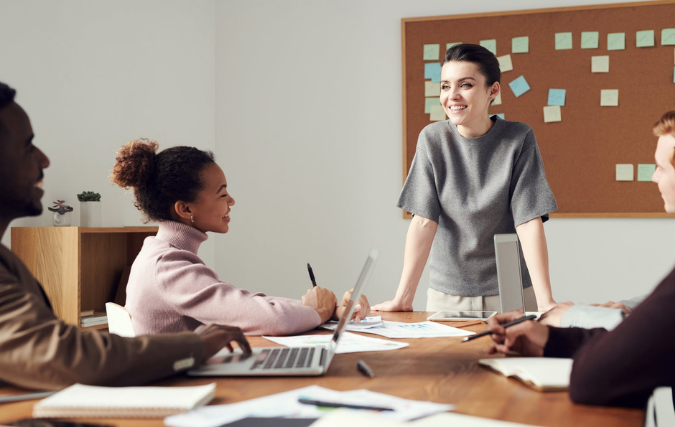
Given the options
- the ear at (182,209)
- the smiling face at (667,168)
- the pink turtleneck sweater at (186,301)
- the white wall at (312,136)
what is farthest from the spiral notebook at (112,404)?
the white wall at (312,136)

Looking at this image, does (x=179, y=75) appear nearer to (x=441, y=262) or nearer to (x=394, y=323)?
(x=441, y=262)

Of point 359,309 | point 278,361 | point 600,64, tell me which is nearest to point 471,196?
point 359,309

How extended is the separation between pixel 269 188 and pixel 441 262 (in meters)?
1.94

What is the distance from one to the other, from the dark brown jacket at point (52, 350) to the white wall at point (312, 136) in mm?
2795

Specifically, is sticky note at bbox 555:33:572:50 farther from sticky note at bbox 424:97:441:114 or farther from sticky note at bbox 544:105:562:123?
sticky note at bbox 424:97:441:114

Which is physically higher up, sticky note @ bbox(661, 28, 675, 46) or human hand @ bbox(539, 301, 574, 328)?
sticky note @ bbox(661, 28, 675, 46)

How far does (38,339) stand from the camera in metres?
0.84

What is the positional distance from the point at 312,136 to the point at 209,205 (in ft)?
7.34

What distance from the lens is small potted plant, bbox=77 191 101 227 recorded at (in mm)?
2627

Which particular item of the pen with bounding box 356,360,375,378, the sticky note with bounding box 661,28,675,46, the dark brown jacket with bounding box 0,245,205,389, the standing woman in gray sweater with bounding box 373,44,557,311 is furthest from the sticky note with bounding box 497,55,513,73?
the dark brown jacket with bounding box 0,245,205,389

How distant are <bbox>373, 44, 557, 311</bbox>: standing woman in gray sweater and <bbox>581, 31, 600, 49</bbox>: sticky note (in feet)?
5.38

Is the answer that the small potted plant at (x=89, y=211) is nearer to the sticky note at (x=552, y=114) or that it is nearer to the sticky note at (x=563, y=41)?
the sticky note at (x=552, y=114)

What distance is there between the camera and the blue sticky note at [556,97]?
11.2 feet

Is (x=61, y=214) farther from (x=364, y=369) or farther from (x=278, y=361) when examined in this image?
(x=364, y=369)
